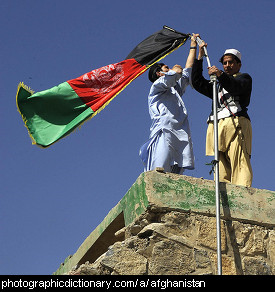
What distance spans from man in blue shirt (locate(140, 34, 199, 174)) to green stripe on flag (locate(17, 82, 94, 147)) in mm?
1151

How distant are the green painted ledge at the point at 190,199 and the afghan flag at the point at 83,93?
2020mm

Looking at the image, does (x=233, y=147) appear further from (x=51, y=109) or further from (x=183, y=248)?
(x=51, y=109)

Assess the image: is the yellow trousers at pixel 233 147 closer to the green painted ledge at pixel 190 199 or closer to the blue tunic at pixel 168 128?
the blue tunic at pixel 168 128

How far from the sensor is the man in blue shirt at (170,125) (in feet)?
25.5

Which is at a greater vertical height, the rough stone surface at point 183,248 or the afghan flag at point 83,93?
the afghan flag at point 83,93

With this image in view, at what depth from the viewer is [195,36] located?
322 inches

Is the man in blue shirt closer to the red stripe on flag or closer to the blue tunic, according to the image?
the blue tunic

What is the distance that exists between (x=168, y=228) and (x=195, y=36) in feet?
8.66

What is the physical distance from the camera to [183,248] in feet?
21.2

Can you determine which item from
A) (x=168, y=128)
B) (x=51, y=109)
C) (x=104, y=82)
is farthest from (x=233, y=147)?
(x=51, y=109)

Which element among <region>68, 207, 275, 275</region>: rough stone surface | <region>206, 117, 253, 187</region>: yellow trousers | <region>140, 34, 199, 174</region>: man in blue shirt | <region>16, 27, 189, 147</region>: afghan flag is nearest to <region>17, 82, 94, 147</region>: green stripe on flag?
<region>16, 27, 189, 147</region>: afghan flag

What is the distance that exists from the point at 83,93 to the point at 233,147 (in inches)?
93.4

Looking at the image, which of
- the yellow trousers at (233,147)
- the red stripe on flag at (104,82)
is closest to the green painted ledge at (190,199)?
the yellow trousers at (233,147)
